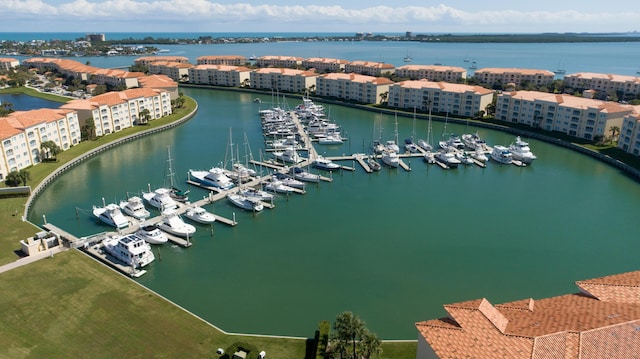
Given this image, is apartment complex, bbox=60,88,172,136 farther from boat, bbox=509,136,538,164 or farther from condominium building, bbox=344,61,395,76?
condominium building, bbox=344,61,395,76

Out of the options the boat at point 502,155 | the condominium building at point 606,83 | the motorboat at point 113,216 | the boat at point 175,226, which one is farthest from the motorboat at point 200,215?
the condominium building at point 606,83

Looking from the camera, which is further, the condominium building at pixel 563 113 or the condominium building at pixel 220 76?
the condominium building at pixel 220 76

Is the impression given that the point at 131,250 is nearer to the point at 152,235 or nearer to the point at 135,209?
the point at 152,235

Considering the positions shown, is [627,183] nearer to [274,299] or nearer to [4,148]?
[274,299]

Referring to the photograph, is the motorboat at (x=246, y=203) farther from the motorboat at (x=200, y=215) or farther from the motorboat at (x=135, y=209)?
the motorboat at (x=135, y=209)

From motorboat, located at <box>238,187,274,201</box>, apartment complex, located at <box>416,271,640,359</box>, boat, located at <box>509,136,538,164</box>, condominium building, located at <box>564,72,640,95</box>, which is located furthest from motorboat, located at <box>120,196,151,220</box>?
condominium building, located at <box>564,72,640,95</box>

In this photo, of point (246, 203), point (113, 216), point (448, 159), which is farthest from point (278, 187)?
point (448, 159)
